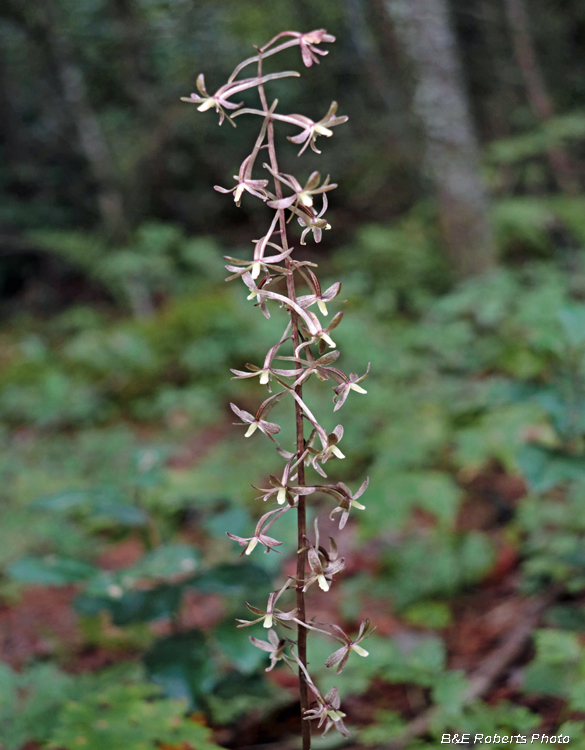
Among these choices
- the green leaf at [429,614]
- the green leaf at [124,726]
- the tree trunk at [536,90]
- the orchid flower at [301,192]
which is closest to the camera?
the orchid flower at [301,192]

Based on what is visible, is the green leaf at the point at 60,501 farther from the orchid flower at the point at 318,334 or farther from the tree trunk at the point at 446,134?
the tree trunk at the point at 446,134

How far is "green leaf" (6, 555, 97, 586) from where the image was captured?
1.85 meters

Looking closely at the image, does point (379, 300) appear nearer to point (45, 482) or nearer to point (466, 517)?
point (466, 517)

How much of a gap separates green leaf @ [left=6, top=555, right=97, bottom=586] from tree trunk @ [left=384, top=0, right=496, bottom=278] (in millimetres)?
4331

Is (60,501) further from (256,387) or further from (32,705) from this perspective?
(256,387)

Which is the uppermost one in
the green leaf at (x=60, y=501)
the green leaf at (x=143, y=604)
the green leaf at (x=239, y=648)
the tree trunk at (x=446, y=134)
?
the tree trunk at (x=446, y=134)

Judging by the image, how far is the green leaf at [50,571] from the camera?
1.85 m

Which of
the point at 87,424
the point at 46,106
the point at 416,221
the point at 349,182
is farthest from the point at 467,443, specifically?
the point at 46,106

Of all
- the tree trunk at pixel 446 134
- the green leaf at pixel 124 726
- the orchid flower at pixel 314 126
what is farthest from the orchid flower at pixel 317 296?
the tree trunk at pixel 446 134

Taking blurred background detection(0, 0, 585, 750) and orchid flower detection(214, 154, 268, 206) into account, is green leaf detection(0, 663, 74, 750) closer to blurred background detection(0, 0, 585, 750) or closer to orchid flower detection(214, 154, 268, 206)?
blurred background detection(0, 0, 585, 750)

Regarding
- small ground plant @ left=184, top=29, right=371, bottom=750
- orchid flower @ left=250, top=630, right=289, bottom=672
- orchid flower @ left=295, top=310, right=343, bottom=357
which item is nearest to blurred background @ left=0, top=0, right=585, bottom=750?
orchid flower @ left=250, top=630, right=289, bottom=672

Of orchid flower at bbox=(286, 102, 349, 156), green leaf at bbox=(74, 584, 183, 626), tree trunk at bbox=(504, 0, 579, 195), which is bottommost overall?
green leaf at bbox=(74, 584, 183, 626)

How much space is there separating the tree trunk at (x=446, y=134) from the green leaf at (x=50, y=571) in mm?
4331

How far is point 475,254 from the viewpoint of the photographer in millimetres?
5246
